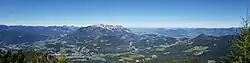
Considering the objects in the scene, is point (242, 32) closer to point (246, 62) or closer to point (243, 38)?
point (243, 38)

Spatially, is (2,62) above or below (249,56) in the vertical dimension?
below

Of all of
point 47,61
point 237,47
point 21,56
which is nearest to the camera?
point 237,47

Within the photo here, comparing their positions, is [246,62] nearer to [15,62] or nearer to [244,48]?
[244,48]

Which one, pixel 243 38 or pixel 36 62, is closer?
pixel 243 38

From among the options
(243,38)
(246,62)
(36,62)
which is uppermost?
(243,38)

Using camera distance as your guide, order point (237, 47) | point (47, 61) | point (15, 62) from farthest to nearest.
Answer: point (47, 61), point (15, 62), point (237, 47)

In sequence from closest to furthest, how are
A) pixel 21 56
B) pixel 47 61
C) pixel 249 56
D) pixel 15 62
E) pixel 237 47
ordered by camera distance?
pixel 249 56 < pixel 237 47 < pixel 15 62 < pixel 21 56 < pixel 47 61

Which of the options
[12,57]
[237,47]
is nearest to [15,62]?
[12,57]

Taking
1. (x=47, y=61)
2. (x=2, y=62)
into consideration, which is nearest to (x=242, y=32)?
(x=2, y=62)

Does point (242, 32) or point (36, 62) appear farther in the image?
point (36, 62)

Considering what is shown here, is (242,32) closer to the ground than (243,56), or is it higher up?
higher up
